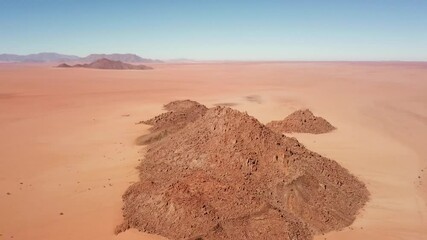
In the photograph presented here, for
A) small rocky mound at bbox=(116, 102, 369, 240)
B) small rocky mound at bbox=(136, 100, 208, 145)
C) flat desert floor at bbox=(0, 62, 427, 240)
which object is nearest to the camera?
small rocky mound at bbox=(116, 102, 369, 240)

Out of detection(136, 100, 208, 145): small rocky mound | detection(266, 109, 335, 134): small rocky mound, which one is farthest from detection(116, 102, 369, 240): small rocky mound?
detection(266, 109, 335, 134): small rocky mound

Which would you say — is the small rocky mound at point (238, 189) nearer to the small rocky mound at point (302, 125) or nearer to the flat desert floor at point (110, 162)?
the flat desert floor at point (110, 162)

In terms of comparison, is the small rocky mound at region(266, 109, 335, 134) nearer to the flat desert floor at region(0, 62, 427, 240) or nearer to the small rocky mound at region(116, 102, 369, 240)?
the flat desert floor at region(0, 62, 427, 240)

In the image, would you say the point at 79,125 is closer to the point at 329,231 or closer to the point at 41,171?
the point at 41,171

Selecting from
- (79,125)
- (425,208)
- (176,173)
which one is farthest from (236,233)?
(79,125)

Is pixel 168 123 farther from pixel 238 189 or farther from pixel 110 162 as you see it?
pixel 238 189

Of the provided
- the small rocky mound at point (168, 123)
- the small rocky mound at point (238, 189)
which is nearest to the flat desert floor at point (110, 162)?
the small rocky mound at point (238, 189)

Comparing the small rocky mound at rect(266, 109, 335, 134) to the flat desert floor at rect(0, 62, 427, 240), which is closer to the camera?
the flat desert floor at rect(0, 62, 427, 240)
